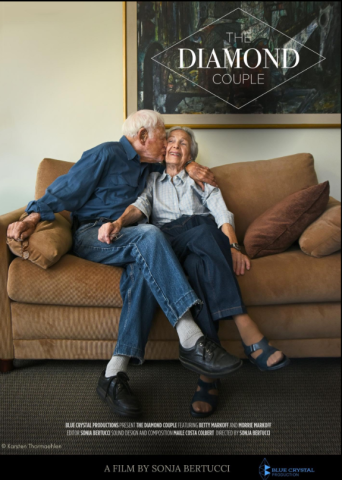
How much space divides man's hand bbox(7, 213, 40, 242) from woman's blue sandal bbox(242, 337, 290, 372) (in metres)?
0.74

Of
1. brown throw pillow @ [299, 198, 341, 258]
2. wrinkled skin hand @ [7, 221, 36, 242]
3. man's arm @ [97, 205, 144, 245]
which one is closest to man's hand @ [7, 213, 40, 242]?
wrinkled skin hand @ [7, 221, 36, 242]

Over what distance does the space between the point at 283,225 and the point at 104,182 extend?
2.08 ft

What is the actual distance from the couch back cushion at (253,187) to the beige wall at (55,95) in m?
0.09

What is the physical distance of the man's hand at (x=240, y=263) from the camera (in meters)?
1.05

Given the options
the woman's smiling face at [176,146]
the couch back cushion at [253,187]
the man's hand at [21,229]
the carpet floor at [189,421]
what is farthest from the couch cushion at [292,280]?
the man's hand at [21,229]

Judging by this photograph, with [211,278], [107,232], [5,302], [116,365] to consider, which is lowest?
[116,365]

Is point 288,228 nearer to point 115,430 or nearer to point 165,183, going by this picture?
point 165,183

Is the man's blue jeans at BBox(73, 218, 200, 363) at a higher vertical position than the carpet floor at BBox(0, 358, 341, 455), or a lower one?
higher

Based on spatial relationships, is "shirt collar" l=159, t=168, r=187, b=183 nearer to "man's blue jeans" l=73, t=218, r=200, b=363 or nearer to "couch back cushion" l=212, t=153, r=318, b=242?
"couch back cushion" l=212, t=153, r=318, b=242

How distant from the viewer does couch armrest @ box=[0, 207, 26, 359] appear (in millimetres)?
1134

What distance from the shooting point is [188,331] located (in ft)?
3.06

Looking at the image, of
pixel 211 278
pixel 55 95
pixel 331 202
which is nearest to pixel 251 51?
pixel 331 202
